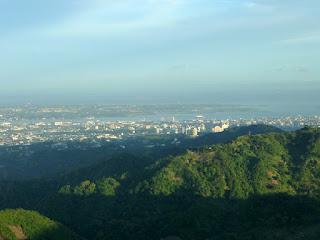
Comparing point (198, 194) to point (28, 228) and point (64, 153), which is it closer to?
point (28, 228)

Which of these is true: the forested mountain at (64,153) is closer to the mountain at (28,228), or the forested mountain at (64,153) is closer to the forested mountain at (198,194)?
the forested mountain at (198,194)

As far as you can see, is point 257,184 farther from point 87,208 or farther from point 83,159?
point 83,159

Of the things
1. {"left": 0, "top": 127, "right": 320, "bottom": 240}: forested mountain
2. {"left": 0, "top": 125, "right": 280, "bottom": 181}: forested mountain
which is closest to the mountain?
{"left": 0, "top": 127, "right": 320, "bottom": 240}: forested mountain

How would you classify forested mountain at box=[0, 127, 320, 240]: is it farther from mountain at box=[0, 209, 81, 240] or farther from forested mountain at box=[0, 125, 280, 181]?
forested mountain at box=[0, 125, 280, 181]

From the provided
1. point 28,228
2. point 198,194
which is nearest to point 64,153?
point 198,194

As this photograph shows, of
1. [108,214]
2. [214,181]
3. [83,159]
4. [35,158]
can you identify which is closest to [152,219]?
[108,214]

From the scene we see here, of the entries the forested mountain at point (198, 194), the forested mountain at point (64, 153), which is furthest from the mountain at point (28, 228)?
the forested mountain at point (64, 153)

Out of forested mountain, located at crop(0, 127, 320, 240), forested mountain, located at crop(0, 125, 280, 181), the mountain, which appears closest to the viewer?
forested mountain, located at crop(0, 127, 320, 240)
